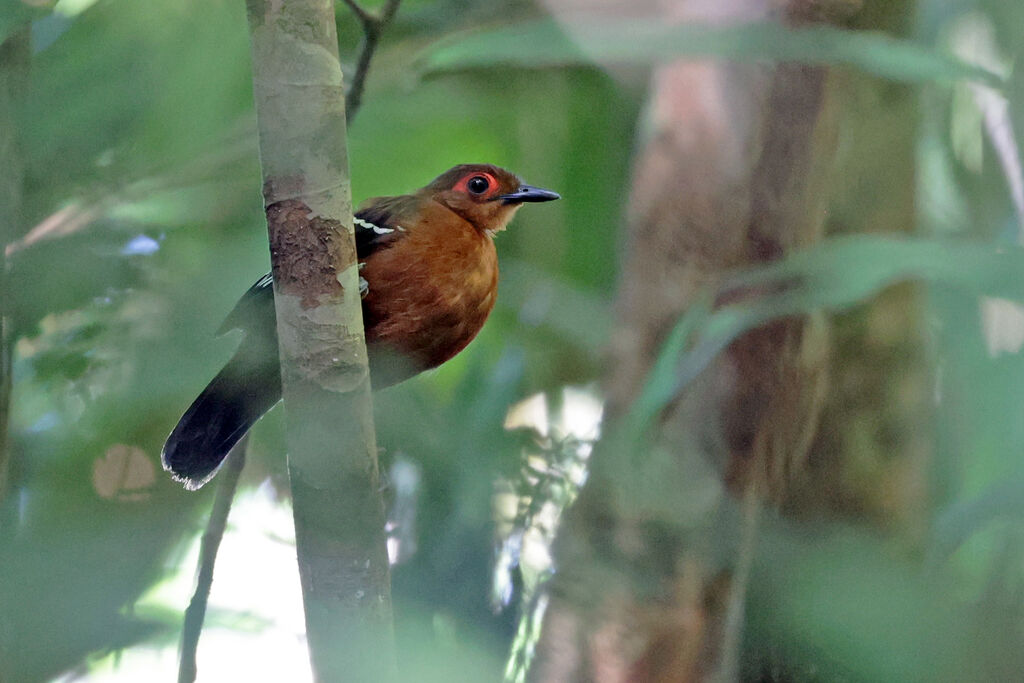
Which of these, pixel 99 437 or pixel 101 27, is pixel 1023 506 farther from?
pixel 101 27

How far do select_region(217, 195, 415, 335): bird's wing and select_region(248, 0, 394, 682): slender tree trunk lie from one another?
48 cm

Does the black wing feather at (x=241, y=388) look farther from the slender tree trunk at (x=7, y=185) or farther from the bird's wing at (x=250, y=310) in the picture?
the slender tree trunk at (x=7, y=185)

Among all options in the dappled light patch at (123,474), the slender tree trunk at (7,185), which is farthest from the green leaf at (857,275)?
the slender tree trunk at (7,185)

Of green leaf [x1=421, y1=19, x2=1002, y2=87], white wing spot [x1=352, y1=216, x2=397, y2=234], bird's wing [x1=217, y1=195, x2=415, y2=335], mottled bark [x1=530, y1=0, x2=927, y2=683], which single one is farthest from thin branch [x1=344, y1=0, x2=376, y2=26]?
mottled bark [x1=530, y1=0, x2=927, y2=683]

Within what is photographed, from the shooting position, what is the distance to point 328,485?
5.31ft

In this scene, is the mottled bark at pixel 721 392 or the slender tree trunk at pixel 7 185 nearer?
the slender tree trunk at pixel 7 185

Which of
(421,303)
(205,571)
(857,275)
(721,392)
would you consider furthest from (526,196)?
(205,571)

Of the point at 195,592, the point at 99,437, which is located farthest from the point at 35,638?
the point at 99,437

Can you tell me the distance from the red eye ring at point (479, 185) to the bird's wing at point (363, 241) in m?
0.17

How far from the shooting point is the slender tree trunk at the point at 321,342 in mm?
1571

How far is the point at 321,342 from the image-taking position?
1.62m

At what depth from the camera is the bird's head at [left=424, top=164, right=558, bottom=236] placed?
288 centimetres

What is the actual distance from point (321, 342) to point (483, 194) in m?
1.35

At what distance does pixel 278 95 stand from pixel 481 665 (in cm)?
94
